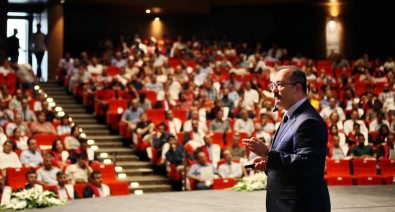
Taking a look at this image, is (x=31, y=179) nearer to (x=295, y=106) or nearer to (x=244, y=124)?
(x=244, y=124)

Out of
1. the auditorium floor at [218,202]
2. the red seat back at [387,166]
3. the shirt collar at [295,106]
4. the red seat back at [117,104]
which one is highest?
the red seat back at [117,104]

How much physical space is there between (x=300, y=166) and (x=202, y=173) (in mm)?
7593

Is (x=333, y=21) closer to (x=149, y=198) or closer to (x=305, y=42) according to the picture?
(x=305, y=42)

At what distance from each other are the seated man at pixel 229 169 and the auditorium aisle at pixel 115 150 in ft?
3.26

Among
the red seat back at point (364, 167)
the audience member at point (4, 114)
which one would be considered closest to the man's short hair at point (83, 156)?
the audience member at point (4, 114)

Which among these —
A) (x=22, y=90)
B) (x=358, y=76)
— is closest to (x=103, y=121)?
(x=22, y=90)

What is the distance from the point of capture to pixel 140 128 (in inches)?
508

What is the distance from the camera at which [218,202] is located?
754 cm

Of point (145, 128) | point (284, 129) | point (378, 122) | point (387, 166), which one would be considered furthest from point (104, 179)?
point (284, 129)

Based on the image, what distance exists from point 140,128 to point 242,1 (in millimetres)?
8464

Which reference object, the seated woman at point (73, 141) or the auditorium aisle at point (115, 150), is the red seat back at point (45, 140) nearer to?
the seated woman at point (73, 141)

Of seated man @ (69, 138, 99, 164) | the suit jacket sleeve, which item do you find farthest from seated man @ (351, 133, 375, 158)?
the suit jacket sleeve

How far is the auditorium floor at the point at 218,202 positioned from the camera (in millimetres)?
6988

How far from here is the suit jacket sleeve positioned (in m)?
3.75
